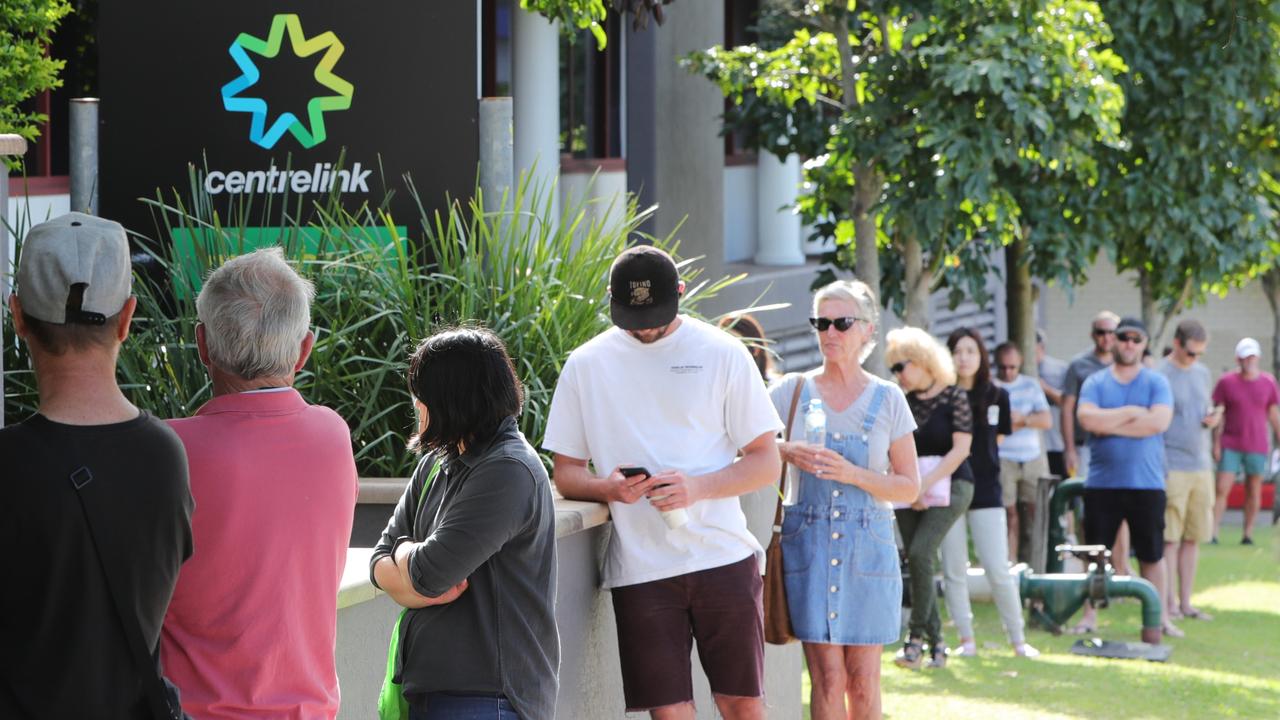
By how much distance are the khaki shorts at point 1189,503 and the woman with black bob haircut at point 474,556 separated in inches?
365

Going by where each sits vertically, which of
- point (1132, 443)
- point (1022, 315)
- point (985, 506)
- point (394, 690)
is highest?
point (1022, 315)

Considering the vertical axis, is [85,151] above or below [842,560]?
above

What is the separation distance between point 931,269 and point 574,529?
7.79 metres

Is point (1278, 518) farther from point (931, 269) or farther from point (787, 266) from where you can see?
point (787, 266)

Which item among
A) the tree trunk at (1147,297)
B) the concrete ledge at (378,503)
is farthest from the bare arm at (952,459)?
the tree trunk at (1147,297)

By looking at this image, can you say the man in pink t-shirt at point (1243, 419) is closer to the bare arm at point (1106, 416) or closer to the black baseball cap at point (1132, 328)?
the black baseball cap at point (1132, 328)

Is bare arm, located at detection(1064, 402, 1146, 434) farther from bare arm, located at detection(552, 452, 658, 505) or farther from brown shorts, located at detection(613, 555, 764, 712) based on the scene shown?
bare arm, located at detection(552, 452, 658, 505)

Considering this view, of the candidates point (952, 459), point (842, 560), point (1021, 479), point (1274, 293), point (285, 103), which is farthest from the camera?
point (1274, 293)

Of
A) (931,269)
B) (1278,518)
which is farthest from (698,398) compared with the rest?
(931,269)

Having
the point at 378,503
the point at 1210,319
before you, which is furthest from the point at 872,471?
the point at 1210,319

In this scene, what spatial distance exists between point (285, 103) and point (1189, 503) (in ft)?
25.3

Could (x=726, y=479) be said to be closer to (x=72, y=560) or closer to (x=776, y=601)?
(x=776, y=601)

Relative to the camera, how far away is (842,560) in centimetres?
625

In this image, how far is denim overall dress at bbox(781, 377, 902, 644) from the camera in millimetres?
6219
